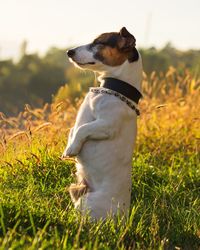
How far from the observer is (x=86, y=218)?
5.01 m

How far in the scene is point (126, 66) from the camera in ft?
17.7

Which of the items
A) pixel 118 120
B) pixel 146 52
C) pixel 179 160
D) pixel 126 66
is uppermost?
pixel 126 66

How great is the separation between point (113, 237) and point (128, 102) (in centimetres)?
112

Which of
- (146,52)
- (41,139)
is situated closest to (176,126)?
(41,139)

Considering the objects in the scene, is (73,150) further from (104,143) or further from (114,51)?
(114,51)

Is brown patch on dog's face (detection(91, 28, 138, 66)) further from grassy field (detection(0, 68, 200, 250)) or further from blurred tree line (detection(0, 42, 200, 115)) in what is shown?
blurred tree line (detection(0, 42, 200, 115))

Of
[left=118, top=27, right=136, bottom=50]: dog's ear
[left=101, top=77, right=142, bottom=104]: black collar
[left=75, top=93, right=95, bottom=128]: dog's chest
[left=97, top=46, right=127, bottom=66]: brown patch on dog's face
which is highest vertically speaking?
[left=118, top=27, right=136, bottom=50]: dog's ear

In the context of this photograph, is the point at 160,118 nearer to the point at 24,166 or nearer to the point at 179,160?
the point at 179,160

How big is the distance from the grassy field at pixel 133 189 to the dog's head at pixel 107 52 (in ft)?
2.39

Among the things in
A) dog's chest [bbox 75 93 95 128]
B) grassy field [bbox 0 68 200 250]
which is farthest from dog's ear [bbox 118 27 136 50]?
grassy field [bbox 0 68 200 250]

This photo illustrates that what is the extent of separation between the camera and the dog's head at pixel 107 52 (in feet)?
17.7

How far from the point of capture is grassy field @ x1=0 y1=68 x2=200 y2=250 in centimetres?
476

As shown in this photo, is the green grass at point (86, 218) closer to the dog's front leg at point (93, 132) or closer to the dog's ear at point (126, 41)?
the dog's front leg at point (93, 132)

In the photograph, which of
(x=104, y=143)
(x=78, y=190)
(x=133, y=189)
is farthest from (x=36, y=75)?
(x=104, y=143)
